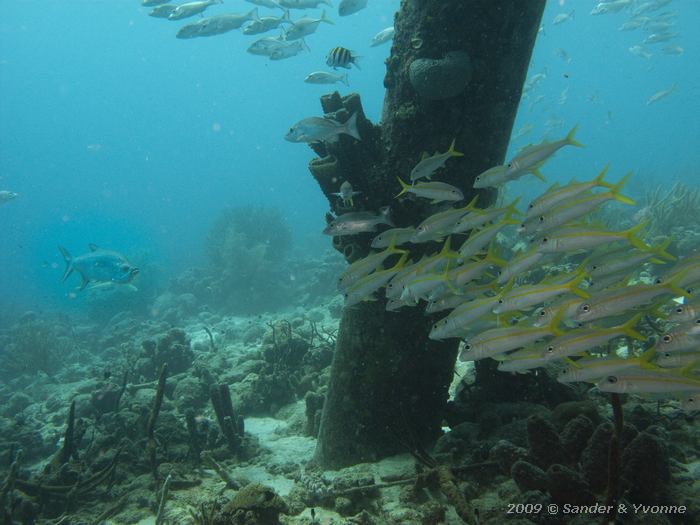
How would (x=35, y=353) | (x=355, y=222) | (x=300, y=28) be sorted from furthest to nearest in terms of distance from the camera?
1. (x=35, y=353)
2. (x=300, y=28)
3. (x=355, y=222)

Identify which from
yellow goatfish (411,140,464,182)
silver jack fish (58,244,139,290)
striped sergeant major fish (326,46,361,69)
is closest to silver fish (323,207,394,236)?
yellow goatfish (411,140,464,182)

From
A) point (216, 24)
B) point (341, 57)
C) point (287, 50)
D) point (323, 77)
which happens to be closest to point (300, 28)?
point (287, 50)

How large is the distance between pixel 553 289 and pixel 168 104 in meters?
208

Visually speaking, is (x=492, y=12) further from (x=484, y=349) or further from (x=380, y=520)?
(x=380, y=520)

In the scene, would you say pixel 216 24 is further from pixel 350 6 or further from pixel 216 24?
pixel 350 6

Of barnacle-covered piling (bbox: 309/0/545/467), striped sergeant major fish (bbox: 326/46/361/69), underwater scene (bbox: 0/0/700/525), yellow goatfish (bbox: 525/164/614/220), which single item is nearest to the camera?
underwater scene (bbox: 0/0/700/525)

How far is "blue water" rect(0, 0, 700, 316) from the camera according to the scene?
11344cm

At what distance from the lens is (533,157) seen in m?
3.30

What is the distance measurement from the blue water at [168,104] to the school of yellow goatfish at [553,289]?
88246 millimetres

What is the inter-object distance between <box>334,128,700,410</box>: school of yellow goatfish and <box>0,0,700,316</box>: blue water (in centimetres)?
8825

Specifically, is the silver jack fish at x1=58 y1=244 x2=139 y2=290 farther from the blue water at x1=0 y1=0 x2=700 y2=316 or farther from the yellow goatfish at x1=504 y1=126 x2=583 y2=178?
the blue water at x1=0 y1=0 x2=700 y2=316

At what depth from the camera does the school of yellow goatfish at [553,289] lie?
7.41ft

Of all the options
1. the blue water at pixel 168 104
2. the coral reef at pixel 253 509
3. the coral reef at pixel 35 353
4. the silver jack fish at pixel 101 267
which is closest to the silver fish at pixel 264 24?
the silver jack fish at pixel 101 267

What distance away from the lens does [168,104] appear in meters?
178
